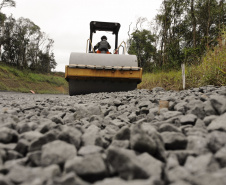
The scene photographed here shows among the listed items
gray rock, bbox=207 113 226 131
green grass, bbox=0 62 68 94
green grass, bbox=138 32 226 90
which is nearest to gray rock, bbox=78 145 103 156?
gray rock, bbox=207 113 226 131

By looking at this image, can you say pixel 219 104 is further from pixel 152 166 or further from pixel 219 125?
pixel 152 166

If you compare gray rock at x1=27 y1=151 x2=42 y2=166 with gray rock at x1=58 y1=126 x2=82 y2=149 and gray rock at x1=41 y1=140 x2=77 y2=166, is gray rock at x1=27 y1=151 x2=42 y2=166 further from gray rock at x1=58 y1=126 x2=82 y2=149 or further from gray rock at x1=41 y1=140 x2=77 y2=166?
gray rock at x1=58 y1=126 x2=82 y2=149

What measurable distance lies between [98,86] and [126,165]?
16.4 ft

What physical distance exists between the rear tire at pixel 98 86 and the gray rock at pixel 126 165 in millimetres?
4860

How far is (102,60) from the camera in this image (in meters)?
Result: 5.53

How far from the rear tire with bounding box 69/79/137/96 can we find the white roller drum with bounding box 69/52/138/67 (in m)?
0.51

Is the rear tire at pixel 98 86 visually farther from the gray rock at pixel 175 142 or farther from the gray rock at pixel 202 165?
the gray rock at pixel 202 165

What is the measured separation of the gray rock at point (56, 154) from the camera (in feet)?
2.83

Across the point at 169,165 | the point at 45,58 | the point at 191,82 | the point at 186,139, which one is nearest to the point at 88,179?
the point at 169,165

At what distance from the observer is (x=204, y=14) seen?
12.5 m

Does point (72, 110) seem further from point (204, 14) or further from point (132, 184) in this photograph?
point (204, 14)

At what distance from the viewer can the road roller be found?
5.25m

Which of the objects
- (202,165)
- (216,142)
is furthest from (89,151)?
(216,142)

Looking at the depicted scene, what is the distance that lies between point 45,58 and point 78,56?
31.9m
